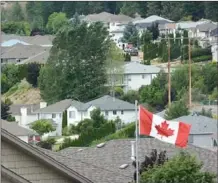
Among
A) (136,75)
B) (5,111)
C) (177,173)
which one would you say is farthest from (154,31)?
(177,173)

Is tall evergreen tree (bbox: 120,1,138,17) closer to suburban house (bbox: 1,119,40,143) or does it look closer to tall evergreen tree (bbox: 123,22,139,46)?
tall evergreen tree (bbox: 123,22,139,46)

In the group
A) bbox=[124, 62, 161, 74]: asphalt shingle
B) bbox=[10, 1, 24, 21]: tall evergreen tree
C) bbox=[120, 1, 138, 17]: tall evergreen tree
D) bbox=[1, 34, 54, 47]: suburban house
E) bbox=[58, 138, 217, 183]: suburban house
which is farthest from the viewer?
bbox=[120, 1, 138, 17]: tall evergreen tree

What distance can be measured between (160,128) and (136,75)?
1406cm

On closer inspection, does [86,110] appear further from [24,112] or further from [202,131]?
[202,131]

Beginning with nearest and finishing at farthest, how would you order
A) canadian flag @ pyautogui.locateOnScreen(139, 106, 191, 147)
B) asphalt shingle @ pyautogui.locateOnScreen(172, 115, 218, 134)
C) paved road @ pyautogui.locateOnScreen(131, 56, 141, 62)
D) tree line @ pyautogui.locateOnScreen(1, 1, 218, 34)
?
canadian flag @ pyautogui.locateOnScreen(139, 106, 191, 147) → asphalt shingle @ pyautogui.locateOnScreen(172, 115, 218, 134) → paved road @ pyautogui.locateOnScreen(131, 56, 141, 62) → tree line @ pyautogui.locateOnScreen(1, 1, 218, 34)

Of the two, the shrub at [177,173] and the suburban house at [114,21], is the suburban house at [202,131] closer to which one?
the shrub at [177,173]

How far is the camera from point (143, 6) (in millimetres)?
33875

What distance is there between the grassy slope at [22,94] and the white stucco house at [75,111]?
0.29 meters

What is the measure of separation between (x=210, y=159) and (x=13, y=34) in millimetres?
19771

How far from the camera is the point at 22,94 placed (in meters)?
17.5

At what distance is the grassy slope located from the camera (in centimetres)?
1686

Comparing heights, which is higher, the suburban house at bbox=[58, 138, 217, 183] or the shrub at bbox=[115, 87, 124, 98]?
the suburban house at bbox=[58, 138, 217, 183]

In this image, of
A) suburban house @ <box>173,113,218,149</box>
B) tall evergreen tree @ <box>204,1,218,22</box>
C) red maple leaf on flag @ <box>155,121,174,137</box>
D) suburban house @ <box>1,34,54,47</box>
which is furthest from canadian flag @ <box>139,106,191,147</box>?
tall evergreen tree @ <box>204,1,218,22</box>

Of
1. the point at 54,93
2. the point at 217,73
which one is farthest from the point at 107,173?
the point at 217,73
